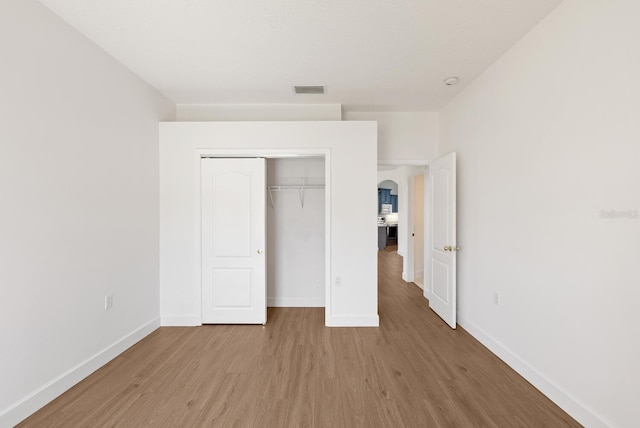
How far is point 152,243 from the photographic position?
3.14m

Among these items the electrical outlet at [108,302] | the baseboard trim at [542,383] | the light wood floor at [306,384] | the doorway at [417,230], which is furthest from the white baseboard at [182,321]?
the doorway at [417,230]

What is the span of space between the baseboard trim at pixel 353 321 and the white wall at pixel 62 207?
7.01ft

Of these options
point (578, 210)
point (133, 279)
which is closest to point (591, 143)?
point (578, 210)

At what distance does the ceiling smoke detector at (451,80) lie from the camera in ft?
9.51

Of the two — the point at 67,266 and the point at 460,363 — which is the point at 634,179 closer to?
the point at 460,363

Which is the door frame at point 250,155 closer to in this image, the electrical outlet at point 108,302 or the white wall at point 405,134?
the electrical outlet at point 108,302

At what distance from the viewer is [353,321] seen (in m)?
3.27

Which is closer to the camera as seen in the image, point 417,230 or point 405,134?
point 405,134

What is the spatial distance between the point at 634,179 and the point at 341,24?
6.87ft

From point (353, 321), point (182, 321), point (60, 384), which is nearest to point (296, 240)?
point (353, 321)

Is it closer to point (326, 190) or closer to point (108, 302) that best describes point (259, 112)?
point (326, 190)

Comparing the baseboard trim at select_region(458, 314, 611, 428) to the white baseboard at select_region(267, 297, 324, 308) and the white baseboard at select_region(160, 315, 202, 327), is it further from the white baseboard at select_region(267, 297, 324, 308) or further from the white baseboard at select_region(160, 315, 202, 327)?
the white baseboard at select_region(160, 315, 202, 327)

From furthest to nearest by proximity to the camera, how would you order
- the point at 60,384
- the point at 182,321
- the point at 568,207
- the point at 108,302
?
the point at 182,321, the point at 108,302, the point at 60,384, the point at 568,207

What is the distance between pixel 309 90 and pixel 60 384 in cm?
350
